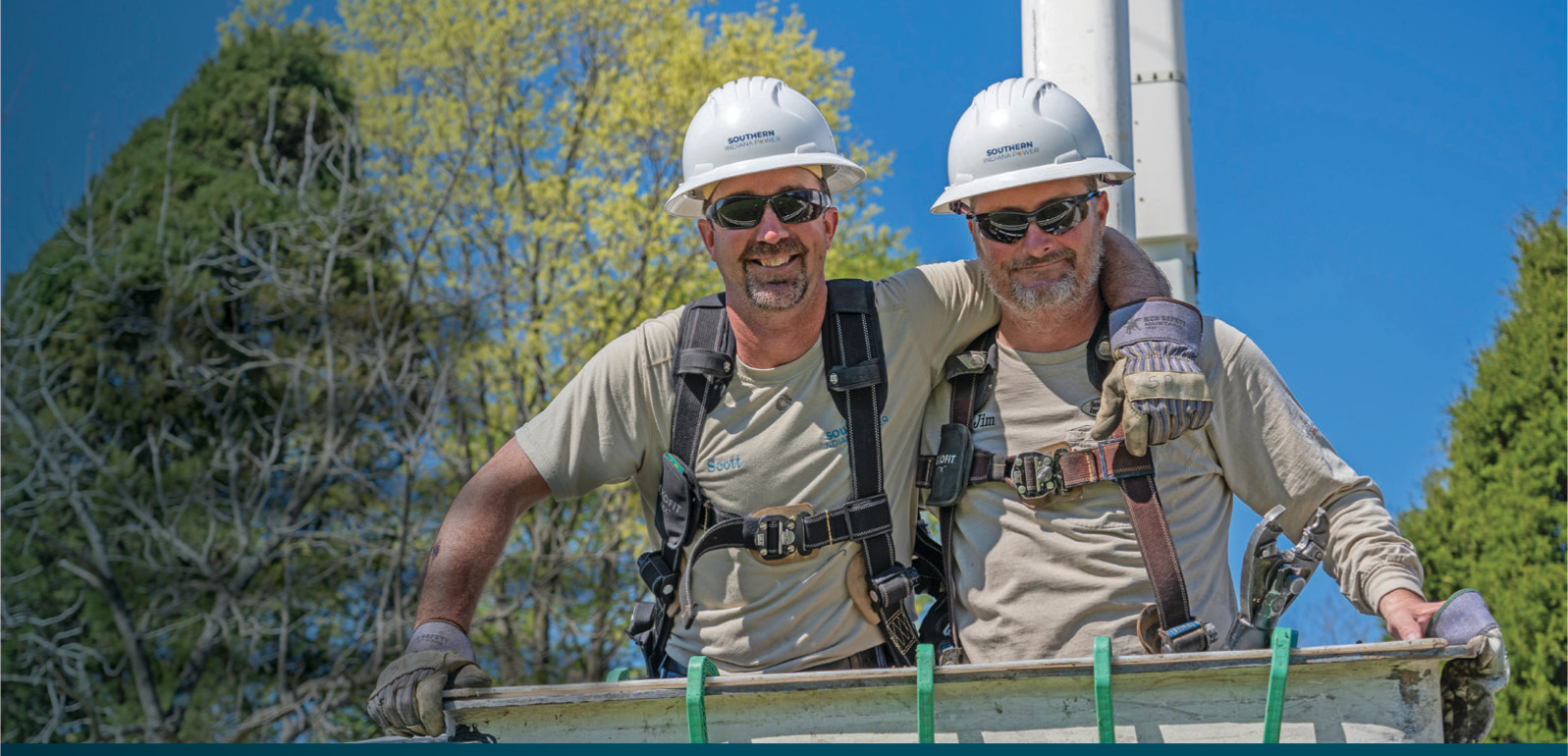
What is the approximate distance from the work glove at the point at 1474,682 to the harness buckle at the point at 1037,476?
3.31 ft

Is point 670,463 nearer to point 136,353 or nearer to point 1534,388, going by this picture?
point 1534,388

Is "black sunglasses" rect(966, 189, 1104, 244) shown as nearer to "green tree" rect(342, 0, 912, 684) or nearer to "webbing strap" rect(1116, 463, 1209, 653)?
"webbing strap" rect(1116, 463, 1209, 653)

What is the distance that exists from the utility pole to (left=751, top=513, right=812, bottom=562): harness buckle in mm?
1758

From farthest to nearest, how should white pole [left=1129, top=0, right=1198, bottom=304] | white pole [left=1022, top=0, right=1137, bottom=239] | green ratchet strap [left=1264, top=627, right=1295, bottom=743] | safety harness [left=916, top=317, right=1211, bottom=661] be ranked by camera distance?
white pole [left=1129, top=0, right=1198, bottom=304]
white pole [left=1022, top=0, right=1137, bottom=239]
safety harness [left=916, top=317, right=1211, bottom=661]
green ratchet strap [left=1264, top=627, right=1295, bottom=743]

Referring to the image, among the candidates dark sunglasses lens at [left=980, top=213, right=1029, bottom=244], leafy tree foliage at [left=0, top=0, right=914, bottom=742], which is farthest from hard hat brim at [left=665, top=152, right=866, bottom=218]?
leafy tree foliage at [left=0, top=0, right=914, bottom=742]

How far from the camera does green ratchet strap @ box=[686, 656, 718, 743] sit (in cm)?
290

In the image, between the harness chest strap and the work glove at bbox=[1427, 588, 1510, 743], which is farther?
the harness chest strap

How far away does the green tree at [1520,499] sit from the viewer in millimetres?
10555

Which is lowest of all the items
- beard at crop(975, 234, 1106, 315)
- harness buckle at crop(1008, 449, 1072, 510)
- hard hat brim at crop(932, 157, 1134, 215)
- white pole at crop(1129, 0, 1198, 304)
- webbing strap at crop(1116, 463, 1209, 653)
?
webbing strap at crop(1116, 463, 1209, 653)

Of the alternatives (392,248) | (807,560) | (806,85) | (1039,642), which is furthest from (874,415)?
(392,248)

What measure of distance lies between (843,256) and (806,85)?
2226 mm

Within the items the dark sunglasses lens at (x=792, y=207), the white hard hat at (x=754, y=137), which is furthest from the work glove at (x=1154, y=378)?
the white hard hat at (x=754, y=137)

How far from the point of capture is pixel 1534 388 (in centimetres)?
1110

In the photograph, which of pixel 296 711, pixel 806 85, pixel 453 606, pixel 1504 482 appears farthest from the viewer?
pixel 806 85
